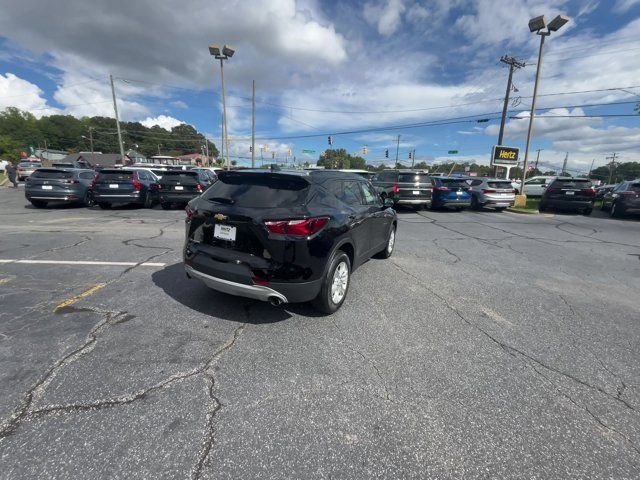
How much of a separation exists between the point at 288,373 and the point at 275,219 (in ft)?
4.65

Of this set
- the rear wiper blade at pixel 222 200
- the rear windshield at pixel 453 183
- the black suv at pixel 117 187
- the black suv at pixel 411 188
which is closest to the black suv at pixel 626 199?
the rear windshield at pixel 453 183

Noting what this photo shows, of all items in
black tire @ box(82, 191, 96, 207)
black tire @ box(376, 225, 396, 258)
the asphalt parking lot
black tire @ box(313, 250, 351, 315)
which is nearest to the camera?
the asphalt parking lot

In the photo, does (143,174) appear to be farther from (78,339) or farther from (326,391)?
(326,391)

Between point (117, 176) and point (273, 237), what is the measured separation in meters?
11.1

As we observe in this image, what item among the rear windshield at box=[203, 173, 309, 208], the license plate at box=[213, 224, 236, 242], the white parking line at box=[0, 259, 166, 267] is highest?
the rear windshield at box=[203, 173, 309, 208]

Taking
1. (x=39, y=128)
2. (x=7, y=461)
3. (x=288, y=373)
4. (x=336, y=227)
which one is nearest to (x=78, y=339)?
(x=7, y=461)

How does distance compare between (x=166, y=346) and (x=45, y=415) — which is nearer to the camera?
(x=45, y=415)

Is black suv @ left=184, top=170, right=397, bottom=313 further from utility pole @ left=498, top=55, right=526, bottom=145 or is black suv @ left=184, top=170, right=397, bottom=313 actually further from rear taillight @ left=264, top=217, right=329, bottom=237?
utility pole @ left=498, top=55, right=526, bottom=145

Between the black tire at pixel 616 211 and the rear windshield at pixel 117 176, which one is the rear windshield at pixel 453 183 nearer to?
the black tire at pixel 616 211

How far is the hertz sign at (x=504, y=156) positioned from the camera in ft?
82.0

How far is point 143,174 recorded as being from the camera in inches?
512

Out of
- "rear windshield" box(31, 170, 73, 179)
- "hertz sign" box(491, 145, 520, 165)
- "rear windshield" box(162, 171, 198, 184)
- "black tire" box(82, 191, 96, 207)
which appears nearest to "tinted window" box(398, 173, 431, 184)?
"rear windshield" box(162, 171, 198, 184)

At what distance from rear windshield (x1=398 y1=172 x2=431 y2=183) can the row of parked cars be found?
7.69 meters

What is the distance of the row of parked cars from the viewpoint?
36.4 feet
